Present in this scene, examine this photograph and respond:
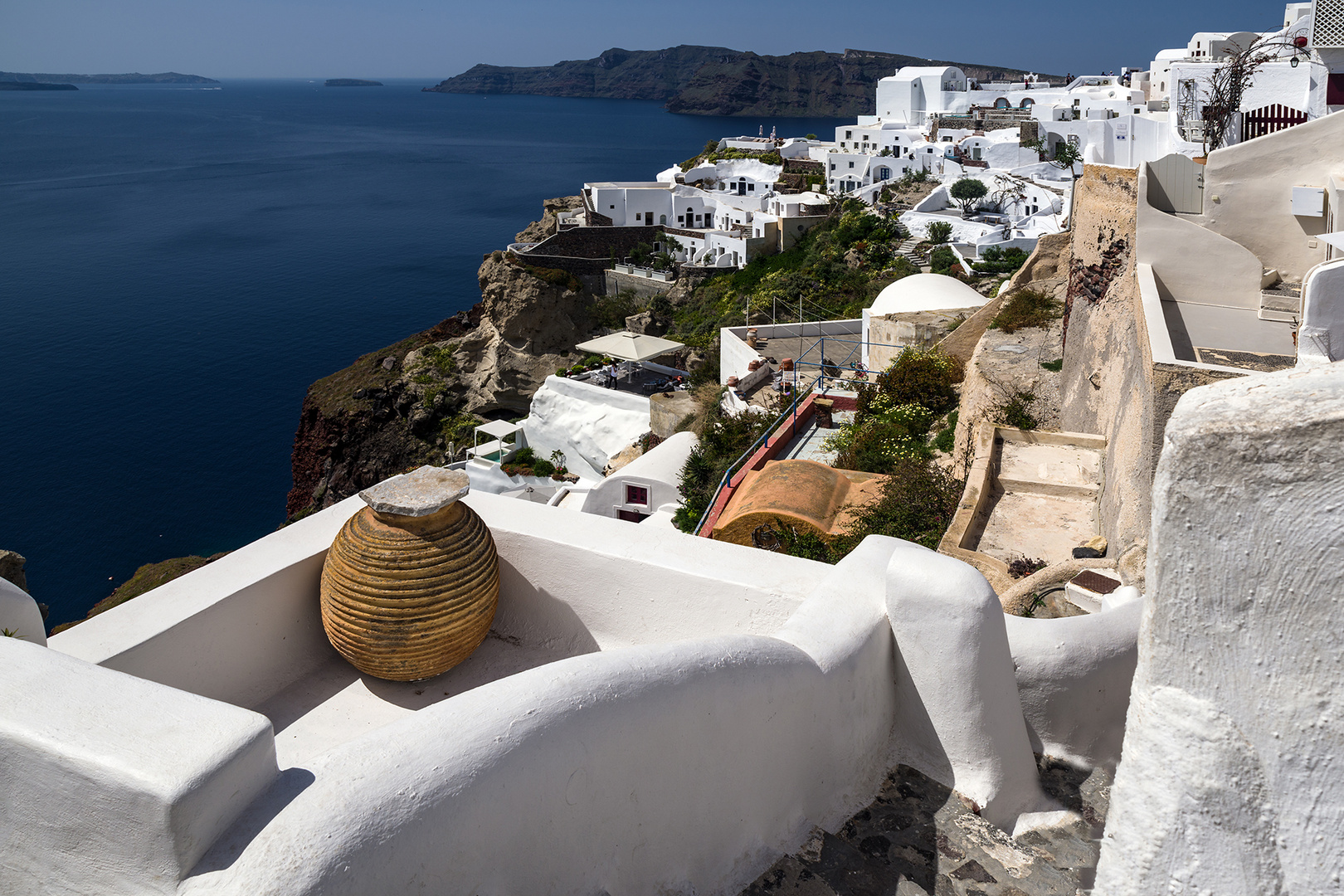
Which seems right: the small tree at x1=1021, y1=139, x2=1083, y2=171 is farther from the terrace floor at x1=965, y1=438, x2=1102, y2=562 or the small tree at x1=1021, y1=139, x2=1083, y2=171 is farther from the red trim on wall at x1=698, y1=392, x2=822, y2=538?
the terrace floor at x1=965, y1=438, x2=1102, y2=562

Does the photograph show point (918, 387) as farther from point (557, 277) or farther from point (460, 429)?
point (557, 277)

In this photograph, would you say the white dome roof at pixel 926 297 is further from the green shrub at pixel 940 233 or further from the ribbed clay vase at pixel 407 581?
the green shrub at pixel 940 233

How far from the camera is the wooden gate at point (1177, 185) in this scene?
10758 mm

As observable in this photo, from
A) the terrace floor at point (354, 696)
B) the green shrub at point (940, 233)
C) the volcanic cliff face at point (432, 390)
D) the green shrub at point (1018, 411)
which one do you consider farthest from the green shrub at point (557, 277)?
the terrace floor at point (354, 696)

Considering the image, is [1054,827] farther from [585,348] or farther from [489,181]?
[489,181]

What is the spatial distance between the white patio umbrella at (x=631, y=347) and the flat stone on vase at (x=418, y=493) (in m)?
25.4

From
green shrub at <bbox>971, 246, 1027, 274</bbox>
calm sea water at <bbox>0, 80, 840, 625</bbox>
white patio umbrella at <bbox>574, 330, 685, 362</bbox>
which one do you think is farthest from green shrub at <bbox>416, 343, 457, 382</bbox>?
green shrub at <bbox>971, 246, 1027, 274</bbox>

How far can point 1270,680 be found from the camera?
1.74m

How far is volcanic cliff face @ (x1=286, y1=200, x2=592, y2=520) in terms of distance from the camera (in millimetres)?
39594

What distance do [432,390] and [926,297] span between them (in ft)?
86.4

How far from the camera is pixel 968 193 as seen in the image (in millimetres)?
45000

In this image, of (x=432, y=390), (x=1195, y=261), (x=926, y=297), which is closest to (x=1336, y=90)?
(x=926, y=297)

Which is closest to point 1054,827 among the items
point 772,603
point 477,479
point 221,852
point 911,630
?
point 911,630

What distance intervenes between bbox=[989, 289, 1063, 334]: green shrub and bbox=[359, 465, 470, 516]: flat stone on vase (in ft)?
39.2
